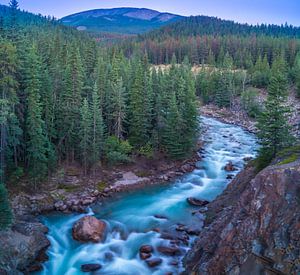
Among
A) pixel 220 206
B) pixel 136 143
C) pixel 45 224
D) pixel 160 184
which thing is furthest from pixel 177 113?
pixel 45 224

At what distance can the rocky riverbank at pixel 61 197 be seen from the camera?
2292 centimetres

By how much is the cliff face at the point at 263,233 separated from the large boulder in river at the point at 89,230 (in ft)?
30.2

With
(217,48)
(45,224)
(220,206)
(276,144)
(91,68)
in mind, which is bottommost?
(45,224)

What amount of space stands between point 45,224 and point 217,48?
398 ft

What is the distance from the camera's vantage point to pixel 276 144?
27.6 m

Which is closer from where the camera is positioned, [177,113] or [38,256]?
[38,256]

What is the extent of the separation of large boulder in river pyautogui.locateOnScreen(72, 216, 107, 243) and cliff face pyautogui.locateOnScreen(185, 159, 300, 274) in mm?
9213

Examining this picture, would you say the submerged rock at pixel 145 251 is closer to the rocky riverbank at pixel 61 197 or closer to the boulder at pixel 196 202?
the rocky riverbank at pixel 61 197

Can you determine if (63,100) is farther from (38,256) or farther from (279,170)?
(279,170)

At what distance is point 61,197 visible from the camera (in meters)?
33.5

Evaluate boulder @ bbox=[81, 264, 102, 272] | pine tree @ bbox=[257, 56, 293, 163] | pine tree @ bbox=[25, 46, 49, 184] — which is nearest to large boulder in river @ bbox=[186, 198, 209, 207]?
pine tree @ bbox=[257, 56, 293, 163]

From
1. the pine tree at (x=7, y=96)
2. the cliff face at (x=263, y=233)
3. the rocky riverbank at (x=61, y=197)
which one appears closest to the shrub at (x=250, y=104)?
the rocky riverbank at (x=61, y=197)

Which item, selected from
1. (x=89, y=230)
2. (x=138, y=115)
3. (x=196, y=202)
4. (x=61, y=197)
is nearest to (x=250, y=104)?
(x=138, y=115)

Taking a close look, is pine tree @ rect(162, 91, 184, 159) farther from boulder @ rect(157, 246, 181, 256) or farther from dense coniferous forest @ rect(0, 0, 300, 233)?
boulder @ rect(157, 246, 181, 256)
